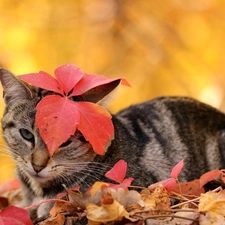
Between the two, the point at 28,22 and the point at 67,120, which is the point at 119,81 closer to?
the point at 67,120

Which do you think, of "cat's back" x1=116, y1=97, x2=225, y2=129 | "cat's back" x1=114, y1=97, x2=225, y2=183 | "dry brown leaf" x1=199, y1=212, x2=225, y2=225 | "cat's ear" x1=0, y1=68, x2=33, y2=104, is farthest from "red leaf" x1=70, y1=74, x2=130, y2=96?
"cat's back" x1=116, y1=97, x2=225, y2=129

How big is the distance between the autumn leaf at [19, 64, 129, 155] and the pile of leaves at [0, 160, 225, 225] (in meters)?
0.16

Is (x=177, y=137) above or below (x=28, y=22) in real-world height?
below

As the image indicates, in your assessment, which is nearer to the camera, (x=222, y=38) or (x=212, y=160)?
(x=212, y=160)

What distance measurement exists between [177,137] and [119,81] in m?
0.86

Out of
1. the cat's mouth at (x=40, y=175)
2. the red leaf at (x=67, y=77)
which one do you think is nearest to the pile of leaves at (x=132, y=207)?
the cat's mouth at (x=40, y=175)

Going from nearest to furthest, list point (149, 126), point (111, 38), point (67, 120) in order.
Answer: point (67, 120), point (149, 126), point (111, 38)

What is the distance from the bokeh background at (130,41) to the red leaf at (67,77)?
281 cm

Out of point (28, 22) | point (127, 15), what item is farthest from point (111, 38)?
point (28, 22)

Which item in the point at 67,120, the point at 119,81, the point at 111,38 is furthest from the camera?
the point at 111,38

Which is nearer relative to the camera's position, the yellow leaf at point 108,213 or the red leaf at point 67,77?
the yellow leaf at point 108,213

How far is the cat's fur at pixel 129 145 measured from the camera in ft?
7.97

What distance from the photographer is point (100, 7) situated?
217 inches

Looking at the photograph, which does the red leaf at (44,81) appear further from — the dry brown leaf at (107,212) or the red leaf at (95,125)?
the dry brown leaf at (107,212)
